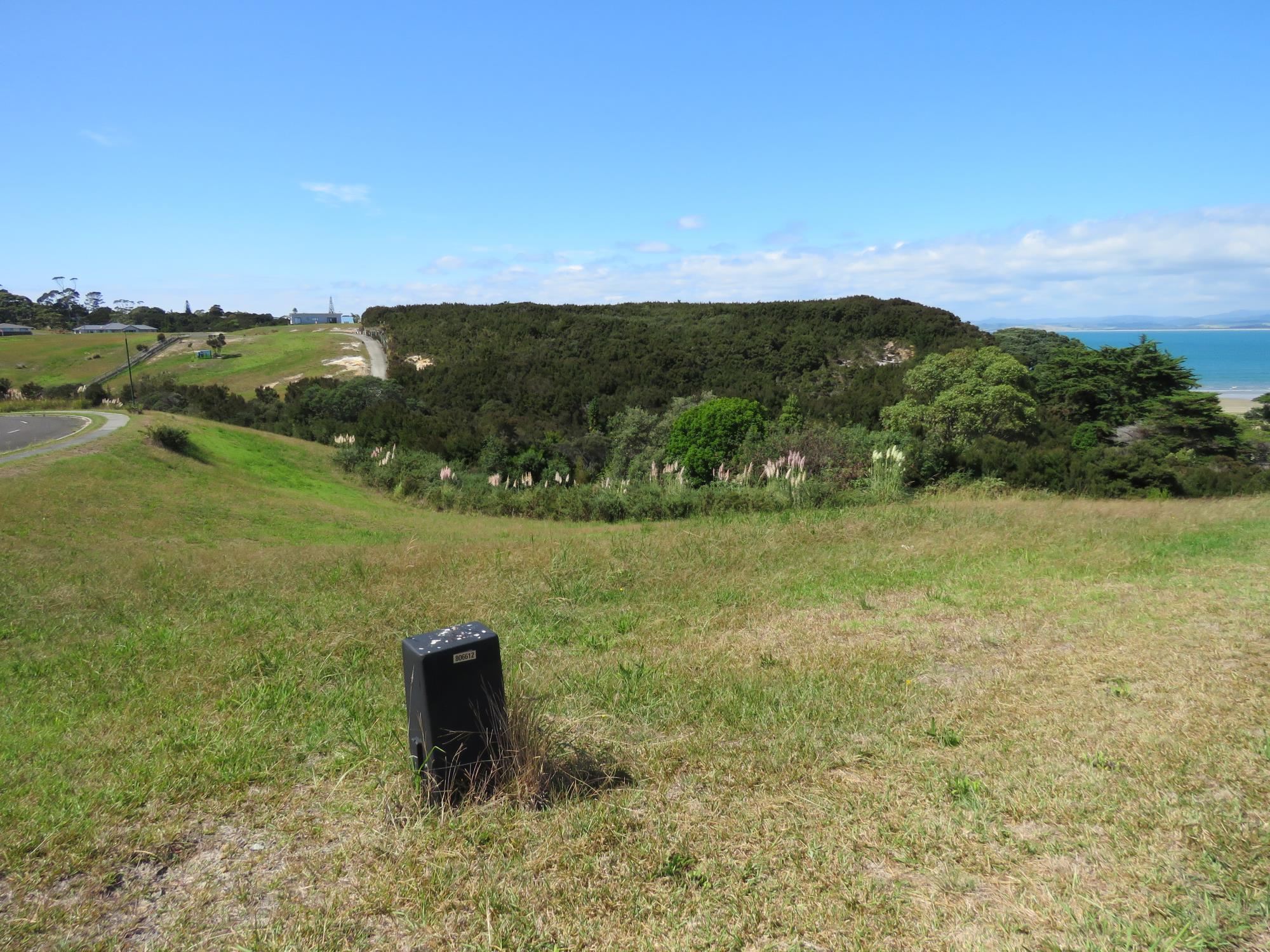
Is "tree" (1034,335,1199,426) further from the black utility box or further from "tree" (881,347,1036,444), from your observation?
the black utility box

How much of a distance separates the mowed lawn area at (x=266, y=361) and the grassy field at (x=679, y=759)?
39.7 meters

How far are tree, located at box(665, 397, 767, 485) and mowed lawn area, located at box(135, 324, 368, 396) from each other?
1079 inches

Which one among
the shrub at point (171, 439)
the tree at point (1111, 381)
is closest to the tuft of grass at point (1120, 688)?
the shrub at point (171, 439)

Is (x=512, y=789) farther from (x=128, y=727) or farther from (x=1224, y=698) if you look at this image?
(x=1224, y=698)

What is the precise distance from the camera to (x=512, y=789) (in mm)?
3268

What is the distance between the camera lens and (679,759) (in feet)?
12.2

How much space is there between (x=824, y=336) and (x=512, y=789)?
56.9 meters

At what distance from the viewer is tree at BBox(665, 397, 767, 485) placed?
25.1 m

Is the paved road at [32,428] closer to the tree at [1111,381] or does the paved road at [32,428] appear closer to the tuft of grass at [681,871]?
the tuft of grass at [681,871]

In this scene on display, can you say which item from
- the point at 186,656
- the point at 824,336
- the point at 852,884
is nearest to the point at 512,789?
the point at 852,884

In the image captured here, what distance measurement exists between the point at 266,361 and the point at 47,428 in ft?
105

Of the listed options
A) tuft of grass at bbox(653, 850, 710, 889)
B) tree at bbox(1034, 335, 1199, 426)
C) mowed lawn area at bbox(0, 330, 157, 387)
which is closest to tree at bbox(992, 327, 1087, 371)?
tree at bbox(1034, 335, 1199, 426)

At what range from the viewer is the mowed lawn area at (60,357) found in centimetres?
4284

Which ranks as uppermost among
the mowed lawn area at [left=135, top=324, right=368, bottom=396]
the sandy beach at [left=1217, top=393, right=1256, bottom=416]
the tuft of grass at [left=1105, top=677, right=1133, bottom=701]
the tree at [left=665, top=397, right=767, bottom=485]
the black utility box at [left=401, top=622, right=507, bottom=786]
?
the mowed lawn area at [left=135, top=324, right=368, bottom=396]
